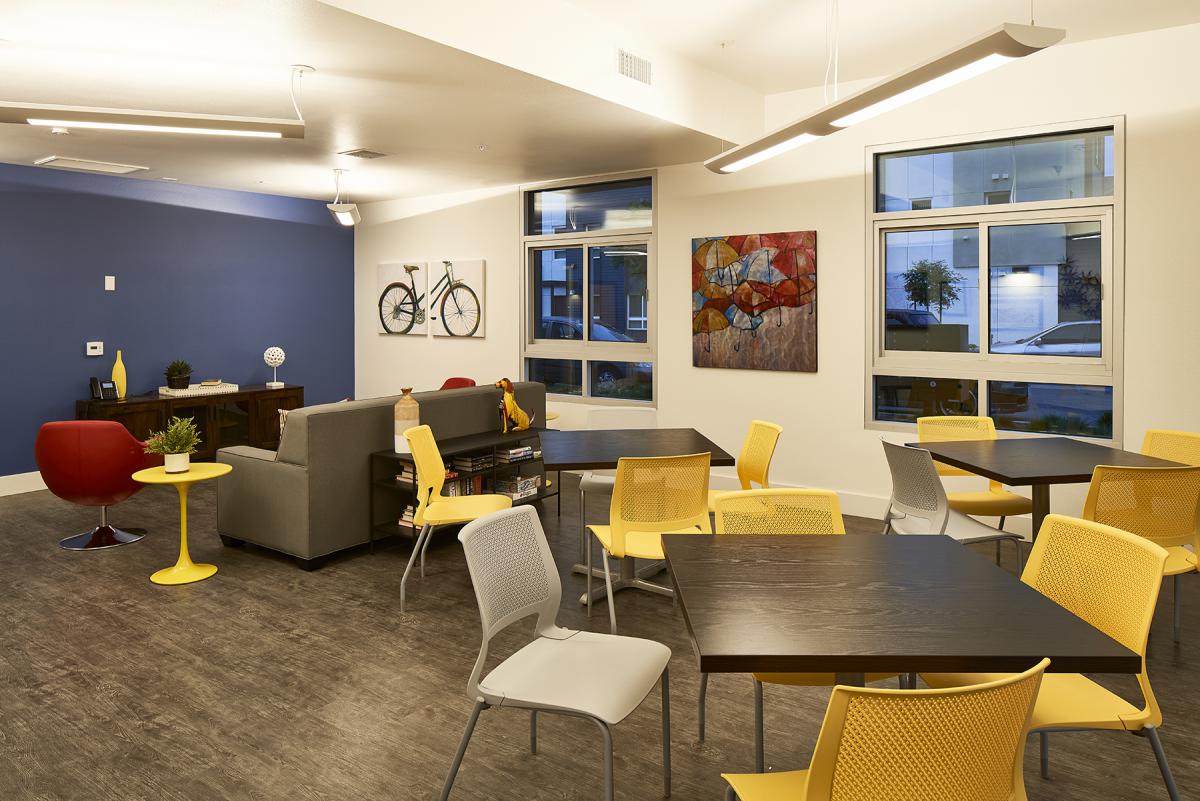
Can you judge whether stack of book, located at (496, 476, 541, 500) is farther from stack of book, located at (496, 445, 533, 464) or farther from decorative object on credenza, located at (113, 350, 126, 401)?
decorative object on credenza, located at (113, 350, 126, 401)

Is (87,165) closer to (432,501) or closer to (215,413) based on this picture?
(215,413)

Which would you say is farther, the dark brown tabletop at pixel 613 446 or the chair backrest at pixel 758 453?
the chair backrest at pixel 758 453

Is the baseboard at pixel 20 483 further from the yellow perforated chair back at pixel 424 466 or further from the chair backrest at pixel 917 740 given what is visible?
the chair backrest at pixel 917 740

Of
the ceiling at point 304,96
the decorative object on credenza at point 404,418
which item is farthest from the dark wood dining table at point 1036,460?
the decorative object on credenza at point 404,418

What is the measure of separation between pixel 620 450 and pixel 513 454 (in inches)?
64.9

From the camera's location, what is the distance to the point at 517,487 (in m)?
5.96

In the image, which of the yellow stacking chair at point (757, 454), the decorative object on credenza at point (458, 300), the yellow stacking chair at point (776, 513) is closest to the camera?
the yellow stacking chair at point (776, 513)

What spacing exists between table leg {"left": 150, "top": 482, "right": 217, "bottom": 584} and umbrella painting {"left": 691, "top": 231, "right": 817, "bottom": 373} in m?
4.13

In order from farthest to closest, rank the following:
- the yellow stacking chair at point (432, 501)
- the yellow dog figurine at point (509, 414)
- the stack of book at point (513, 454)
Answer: the yellow dog figurine at point (509, 414) < the stack of book at point (513, 454) < the yellow stacking chair at point (432, 501)

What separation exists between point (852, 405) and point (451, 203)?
199 inches

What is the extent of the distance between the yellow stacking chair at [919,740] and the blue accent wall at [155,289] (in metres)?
8.18

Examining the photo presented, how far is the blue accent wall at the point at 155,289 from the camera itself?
291 inches

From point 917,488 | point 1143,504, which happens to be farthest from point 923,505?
point 1143,504

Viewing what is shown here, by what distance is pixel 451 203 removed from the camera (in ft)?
29.9
